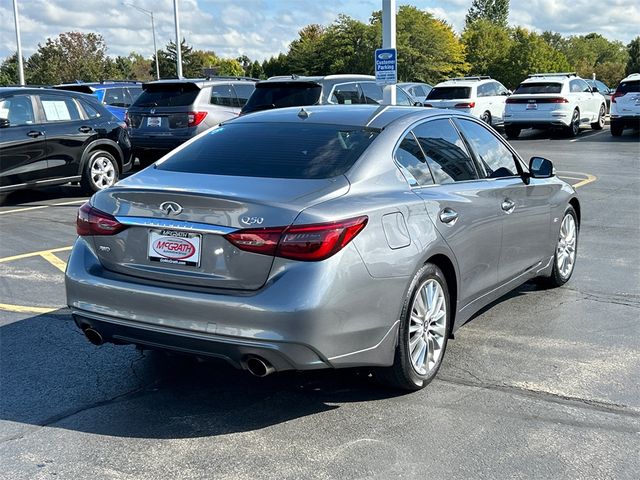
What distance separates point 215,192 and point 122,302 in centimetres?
75

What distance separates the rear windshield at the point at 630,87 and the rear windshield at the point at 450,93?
4.24 metres

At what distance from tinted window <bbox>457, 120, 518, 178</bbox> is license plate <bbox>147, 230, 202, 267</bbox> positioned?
229cm

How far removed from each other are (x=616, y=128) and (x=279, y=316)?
2095cm

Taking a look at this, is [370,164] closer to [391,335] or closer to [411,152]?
[411,152]

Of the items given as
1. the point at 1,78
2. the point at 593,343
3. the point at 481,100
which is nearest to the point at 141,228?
the point at 593,343

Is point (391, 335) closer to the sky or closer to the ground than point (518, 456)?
closer to the sky

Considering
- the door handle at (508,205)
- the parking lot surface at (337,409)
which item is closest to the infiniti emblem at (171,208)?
the parking lot surface at (337,409)

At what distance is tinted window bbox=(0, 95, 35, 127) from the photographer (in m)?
10.4

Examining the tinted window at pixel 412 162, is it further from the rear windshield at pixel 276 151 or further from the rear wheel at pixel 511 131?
the rear wheel at pixel 511 131

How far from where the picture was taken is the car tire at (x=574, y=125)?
2206 centimetres

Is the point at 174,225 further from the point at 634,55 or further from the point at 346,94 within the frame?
the point at 634,55

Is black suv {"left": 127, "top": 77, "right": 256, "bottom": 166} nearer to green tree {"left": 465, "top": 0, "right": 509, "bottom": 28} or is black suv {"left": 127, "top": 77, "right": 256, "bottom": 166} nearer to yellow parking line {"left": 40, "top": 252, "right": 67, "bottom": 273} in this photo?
yellow parking line {"left": 40, "top": 252, "right": 67, "bottom": 273}

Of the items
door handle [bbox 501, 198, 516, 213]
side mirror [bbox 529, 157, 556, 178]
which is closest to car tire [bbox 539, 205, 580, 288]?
side mirror [bbox 529, 157, 556, 178]

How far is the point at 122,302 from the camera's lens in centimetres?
385
